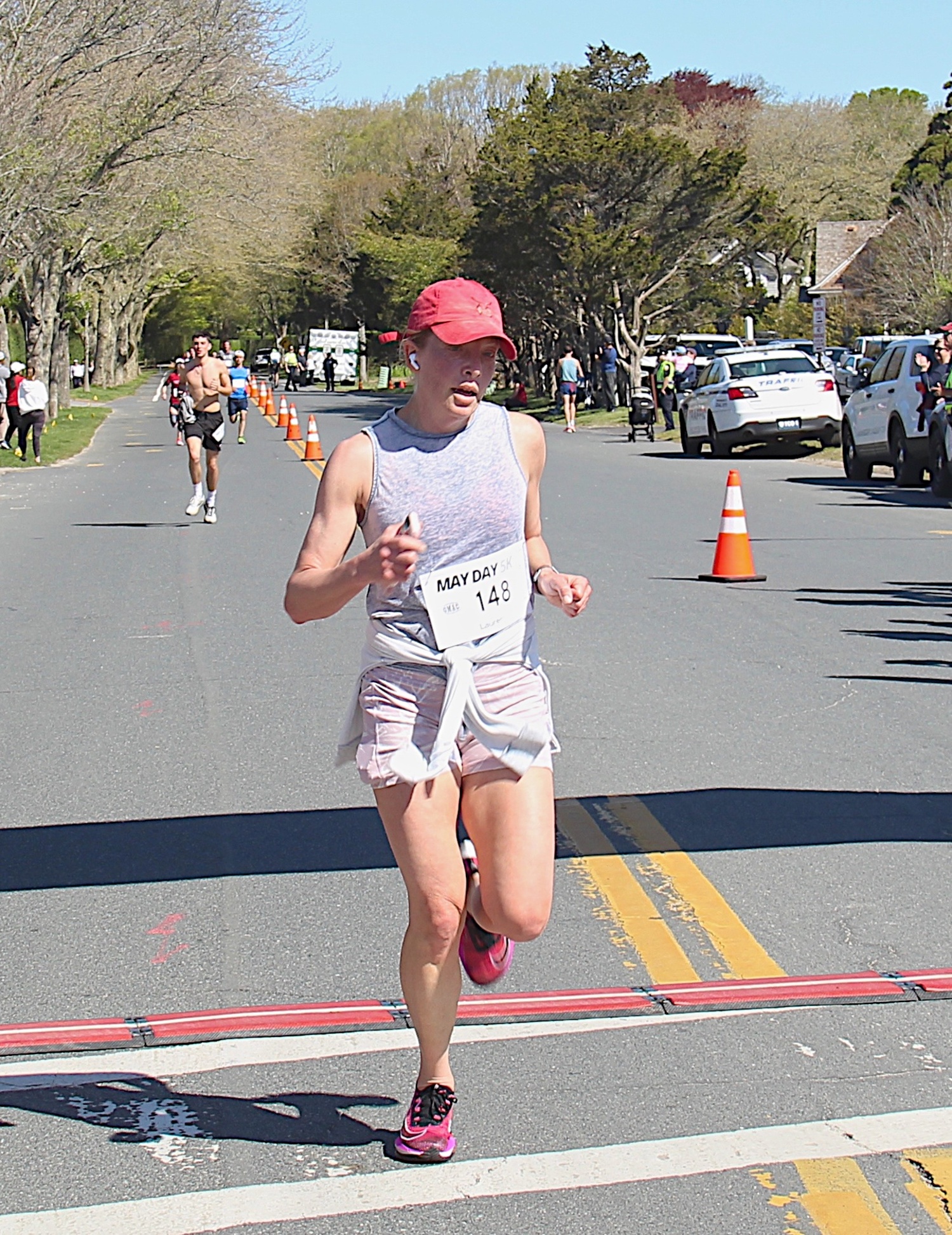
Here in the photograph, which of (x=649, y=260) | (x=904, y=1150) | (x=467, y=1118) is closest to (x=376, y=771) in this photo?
(x=467, y=1118)

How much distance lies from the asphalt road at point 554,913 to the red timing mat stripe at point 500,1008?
0.29 feet

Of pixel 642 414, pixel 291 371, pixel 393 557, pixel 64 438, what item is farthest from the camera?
pixel 291 371

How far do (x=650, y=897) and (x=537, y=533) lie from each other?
181 cm

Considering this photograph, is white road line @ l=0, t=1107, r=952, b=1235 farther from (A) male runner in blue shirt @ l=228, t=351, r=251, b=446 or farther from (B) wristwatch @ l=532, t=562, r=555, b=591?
(A) male runner in blue shirt @ l=228, t=351, r=251, b=446

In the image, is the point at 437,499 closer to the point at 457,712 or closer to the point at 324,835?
the point at 457,712

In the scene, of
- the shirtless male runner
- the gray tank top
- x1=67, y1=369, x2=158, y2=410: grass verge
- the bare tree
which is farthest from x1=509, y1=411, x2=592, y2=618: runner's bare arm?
x1=67, y1=369, x2=158, y2=410: grass verge

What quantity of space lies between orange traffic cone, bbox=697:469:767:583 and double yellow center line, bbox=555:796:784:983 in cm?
689

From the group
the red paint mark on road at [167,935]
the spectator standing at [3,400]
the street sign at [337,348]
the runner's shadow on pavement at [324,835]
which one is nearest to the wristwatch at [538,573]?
the red paint mark on road at [167,935]

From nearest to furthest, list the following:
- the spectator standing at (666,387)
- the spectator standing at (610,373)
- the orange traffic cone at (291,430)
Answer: the spectator standing at (666,387) < the orange traffic cone at (291,430) < the spectator standing at (610,373)

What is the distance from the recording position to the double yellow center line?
202 inches

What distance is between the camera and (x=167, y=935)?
546 centimetres

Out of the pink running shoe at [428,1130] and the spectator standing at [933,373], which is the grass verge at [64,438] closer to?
the spectator standing at [933,373]

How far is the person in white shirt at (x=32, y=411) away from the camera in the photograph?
3139cm

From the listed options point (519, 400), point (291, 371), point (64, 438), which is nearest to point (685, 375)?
point (64, 438)
